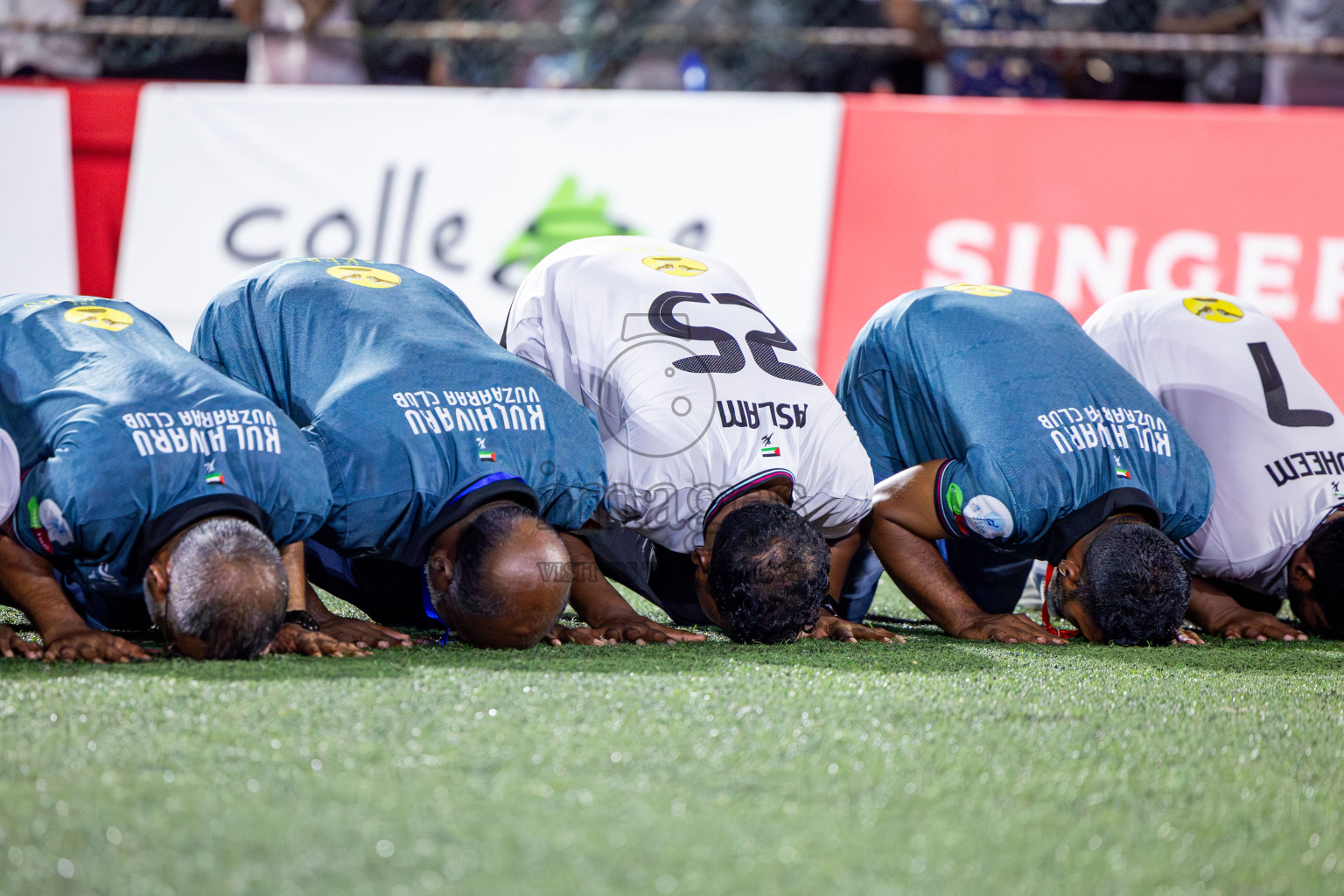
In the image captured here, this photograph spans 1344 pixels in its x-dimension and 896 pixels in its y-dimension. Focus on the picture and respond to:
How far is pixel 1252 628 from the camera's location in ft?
11.7

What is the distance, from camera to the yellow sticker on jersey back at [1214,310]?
4062 millimetres

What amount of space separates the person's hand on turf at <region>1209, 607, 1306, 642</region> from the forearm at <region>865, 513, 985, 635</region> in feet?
2.30

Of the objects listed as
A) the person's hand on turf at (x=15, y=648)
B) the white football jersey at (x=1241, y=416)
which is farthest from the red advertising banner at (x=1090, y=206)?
the person's hand on turf at (x=15, y=648)

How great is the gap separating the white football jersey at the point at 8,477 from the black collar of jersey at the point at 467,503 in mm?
762

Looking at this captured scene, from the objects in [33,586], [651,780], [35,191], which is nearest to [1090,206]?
[33,586]

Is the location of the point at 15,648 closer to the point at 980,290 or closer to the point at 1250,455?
the point at 980,290

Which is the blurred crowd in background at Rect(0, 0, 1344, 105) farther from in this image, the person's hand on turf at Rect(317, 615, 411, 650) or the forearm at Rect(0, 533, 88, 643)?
the forearm at Rect(0, 533, 88, 643)

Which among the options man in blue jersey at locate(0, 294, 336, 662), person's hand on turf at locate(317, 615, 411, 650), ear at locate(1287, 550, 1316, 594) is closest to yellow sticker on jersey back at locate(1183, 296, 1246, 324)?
ear at locate(1287, 550, 1316, 594)

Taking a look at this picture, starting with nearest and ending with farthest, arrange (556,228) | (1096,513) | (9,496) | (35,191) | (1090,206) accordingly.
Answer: (9,496) < (1096,513) < (1090,206) < (556,228) < (35,191)

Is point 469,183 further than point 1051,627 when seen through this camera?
Yes

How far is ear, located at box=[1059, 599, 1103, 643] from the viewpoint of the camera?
325 centimetres

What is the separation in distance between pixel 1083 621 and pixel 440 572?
1507 mm

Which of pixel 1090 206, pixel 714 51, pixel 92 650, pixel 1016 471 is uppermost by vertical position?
pixel 714 51

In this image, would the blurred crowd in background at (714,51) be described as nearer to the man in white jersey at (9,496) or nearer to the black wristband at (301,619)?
the black wristband at (301,619)
